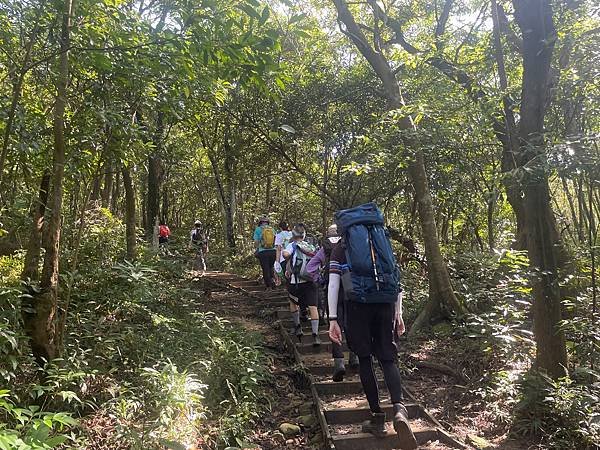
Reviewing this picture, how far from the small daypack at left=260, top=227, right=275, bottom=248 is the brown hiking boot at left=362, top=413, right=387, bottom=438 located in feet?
24.9

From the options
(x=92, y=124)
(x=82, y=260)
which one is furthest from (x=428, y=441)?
(x=82, y=260)

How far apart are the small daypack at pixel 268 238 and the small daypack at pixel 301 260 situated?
164 inches

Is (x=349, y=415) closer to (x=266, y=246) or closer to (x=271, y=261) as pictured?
(x=266, y=246)

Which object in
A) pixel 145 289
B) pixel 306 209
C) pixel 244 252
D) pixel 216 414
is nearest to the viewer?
pixel 216 414

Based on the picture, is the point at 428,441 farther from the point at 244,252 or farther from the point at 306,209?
the point at 306,209

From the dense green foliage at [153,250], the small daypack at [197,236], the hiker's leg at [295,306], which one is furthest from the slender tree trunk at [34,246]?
the small daypack at [197,236]

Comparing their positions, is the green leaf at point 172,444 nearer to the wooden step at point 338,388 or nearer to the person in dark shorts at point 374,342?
the person in dark shorts at point 374,342

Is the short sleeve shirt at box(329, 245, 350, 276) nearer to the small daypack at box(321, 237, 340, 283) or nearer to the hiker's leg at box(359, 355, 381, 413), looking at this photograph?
the hiker's leg at box(359, 355, 381, 413)

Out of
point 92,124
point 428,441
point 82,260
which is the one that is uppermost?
point 92,124

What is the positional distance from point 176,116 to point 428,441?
15.1ft

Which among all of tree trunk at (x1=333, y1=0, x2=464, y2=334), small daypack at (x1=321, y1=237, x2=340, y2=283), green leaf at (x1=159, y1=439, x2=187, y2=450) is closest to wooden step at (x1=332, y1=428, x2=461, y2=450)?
green leaf at (x1=159, y1=439, x2=187, y2=450)

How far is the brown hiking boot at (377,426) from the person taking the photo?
14.4 ft

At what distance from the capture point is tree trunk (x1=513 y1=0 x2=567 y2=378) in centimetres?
480

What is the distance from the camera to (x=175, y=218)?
32.8 m
